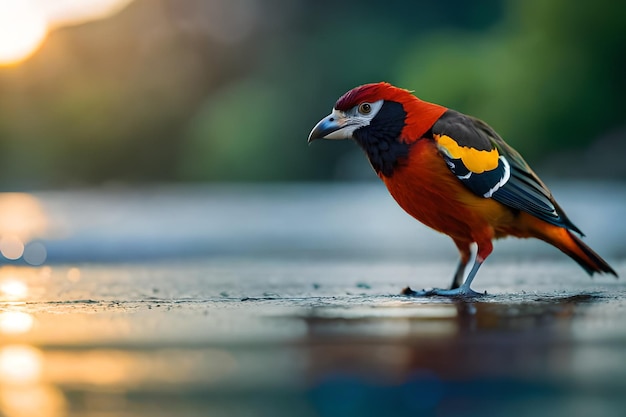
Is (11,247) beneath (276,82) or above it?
beneath

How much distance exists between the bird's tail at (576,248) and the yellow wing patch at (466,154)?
448 mm

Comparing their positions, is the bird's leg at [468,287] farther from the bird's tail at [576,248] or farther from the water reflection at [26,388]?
the water reflection at [26,388]

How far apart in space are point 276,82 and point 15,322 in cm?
3090

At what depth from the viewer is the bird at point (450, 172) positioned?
3.69 meters

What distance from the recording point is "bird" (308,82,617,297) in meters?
3.69

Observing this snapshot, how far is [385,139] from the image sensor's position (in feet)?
12.5

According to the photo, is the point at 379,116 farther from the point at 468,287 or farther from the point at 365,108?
the point at 468,287

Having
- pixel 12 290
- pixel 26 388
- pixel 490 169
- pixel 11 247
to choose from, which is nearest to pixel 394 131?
pixel 490 169

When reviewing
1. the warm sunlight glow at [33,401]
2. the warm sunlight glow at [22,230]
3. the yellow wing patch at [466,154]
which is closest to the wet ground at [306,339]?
the warm sunlight glow at [33,401]

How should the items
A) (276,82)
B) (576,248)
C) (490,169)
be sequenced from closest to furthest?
(490,169) → (576,248) → (276,82)

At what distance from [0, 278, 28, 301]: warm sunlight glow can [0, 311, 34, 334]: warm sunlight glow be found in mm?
560

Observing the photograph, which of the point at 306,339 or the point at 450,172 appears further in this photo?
the point at 450,172

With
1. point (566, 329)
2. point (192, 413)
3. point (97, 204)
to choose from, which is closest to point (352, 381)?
point (192, 413)

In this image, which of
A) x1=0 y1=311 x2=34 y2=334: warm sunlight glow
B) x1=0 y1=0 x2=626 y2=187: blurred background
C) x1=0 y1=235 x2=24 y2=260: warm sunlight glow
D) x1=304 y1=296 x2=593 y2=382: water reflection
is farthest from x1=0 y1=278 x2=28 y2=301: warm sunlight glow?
x1=0 y1=0 x2=626 y2=187: blurred background
